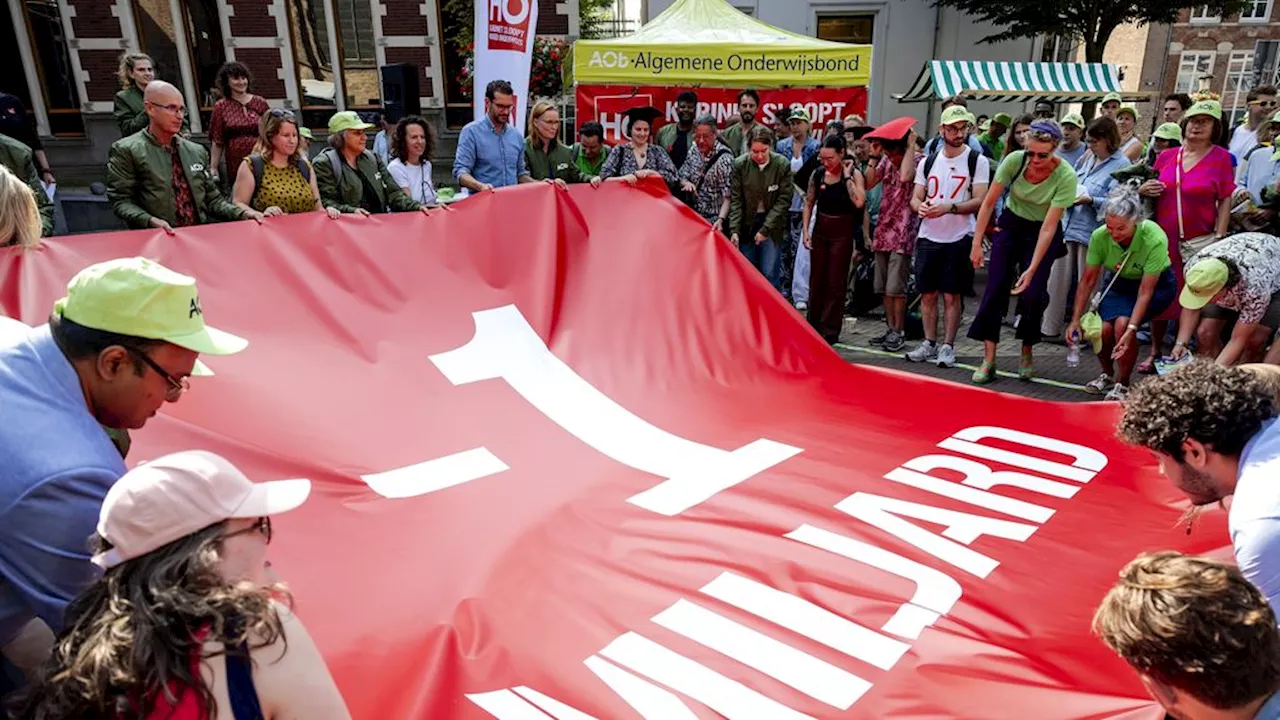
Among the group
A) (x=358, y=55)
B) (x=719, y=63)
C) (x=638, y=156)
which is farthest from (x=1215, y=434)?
(x=358, y=55)

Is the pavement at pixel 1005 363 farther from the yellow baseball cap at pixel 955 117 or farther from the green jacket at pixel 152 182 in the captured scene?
the green jacket at pixel 152 182

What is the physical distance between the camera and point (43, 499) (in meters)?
1.43

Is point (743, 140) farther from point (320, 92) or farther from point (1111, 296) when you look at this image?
point (320, 92)

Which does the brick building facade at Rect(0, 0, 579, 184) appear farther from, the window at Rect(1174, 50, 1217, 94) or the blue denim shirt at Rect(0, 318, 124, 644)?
the window at Rect(1174, 50, 1217, 94)

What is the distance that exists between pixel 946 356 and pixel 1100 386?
1026mm

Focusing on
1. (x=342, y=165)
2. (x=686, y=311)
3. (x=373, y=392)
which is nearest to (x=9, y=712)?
(x=373, y=392)

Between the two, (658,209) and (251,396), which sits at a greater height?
(658,209)

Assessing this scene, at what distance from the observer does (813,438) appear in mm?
3832

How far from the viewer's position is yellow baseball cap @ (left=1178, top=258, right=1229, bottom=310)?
4.39 m

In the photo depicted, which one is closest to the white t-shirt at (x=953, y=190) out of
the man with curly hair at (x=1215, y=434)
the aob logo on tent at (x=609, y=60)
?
the man with curly hair at (x=1215, y=434)

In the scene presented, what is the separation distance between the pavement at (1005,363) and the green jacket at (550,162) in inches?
102

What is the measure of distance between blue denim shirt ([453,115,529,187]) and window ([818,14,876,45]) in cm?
1757

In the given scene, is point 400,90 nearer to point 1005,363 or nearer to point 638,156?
point 638,156

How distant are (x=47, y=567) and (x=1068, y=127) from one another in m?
8.45
